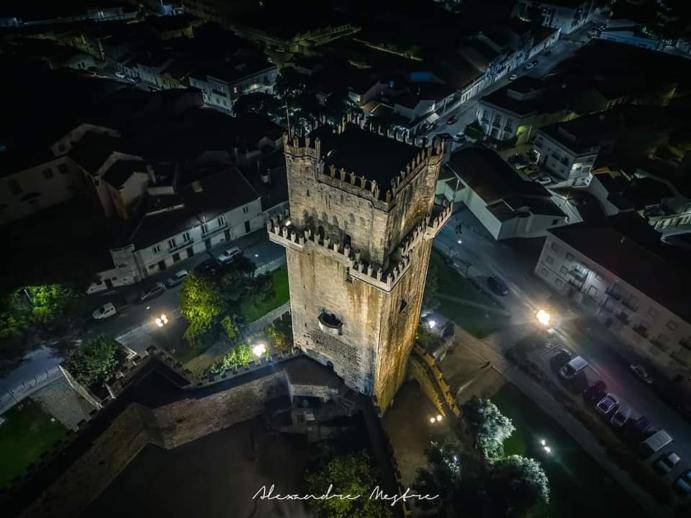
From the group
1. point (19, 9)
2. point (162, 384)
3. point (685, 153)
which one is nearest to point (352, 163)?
point (162, 384)

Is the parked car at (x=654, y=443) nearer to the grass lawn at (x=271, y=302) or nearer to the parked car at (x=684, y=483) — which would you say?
the parked car at (x=684, y=483)

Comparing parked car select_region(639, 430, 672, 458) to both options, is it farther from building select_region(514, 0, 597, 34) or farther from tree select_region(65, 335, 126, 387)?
building select_region(514, 0, 597, 34)

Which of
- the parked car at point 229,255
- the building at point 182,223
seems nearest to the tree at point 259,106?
the building at point 182,223

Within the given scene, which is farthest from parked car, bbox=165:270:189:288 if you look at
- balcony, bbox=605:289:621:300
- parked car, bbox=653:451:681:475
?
parked car, bbox=653:451:681:475

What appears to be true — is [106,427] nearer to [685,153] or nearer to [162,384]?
[162,384]

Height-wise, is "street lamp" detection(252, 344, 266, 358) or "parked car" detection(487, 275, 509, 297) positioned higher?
"street lamp" detection(252, 344, 266, 358)

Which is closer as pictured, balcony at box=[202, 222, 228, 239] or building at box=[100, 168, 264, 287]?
building at box=[100, 168, 264, 287]
